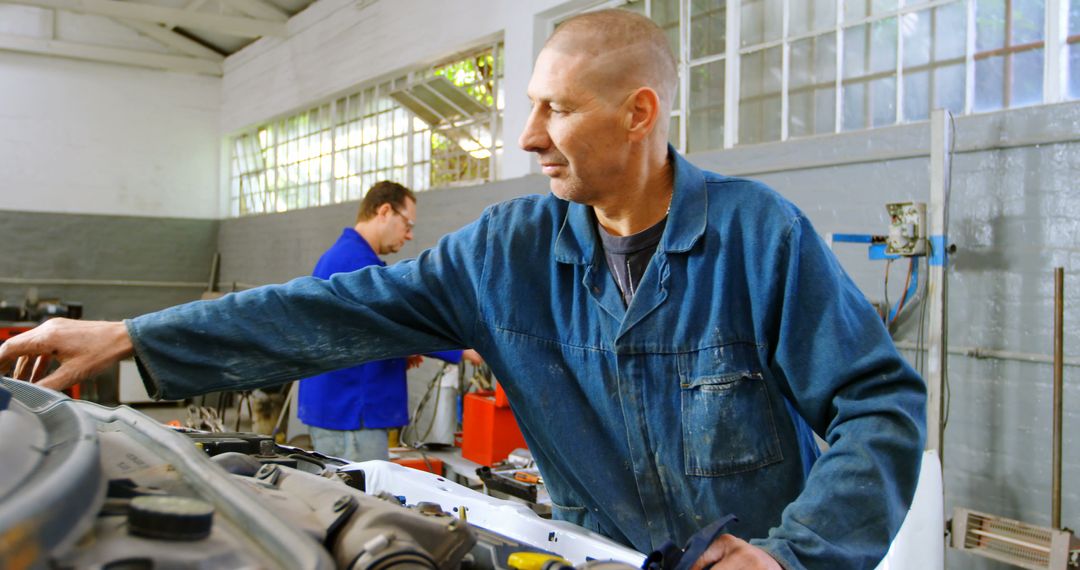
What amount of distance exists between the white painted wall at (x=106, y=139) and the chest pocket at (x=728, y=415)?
11035mm

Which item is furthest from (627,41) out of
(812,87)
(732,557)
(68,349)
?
(812,87)

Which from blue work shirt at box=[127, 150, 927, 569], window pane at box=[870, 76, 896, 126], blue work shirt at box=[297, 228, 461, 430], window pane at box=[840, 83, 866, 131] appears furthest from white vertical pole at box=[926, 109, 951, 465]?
blue work shirt at box=[297, 228, 461, 430]

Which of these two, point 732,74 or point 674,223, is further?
point 732,74

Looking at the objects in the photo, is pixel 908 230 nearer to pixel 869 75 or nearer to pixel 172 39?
pixel 869 75

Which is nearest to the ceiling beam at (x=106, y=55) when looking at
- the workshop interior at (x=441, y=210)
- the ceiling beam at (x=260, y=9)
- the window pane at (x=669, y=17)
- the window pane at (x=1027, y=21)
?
the workshop interior at (x=441, y=210)

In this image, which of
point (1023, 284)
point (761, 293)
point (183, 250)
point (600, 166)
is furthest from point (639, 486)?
point (183, 250)

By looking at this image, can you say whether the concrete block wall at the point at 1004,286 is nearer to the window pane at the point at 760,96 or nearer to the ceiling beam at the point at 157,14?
the window pane at the point at 760,96

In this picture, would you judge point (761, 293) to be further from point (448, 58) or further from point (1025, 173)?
point (448, 58)

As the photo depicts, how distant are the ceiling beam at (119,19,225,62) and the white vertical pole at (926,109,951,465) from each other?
394 inches

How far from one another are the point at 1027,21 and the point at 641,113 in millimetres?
2720

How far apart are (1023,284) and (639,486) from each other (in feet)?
8.26

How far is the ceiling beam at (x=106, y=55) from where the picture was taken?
9.99 m

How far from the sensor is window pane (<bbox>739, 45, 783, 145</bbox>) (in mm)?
4344

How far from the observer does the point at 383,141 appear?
8031mm
